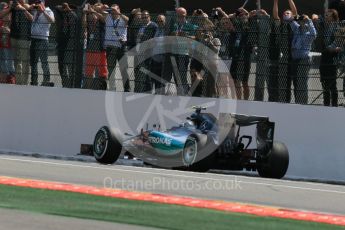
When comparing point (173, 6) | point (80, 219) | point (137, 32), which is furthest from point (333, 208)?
point (173, 6)

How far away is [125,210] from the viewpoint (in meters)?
9.95

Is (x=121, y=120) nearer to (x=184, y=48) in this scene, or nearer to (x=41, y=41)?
(x=184, y=48)

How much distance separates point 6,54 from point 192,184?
730cm

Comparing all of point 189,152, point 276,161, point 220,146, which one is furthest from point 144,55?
point 276,161

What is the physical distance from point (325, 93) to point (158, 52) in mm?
3389

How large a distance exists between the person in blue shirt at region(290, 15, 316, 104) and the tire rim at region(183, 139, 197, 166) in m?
2.45

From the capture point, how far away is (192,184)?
13125 millimetres

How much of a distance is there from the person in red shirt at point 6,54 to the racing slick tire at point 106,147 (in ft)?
11.7

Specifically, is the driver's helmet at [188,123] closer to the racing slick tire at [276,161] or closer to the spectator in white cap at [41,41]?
the racing slick tire at [276,161]

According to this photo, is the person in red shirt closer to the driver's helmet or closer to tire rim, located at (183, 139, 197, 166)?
the driver's helmet

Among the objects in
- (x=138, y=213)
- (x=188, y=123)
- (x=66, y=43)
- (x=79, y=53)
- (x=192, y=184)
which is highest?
(x=66, y=43)

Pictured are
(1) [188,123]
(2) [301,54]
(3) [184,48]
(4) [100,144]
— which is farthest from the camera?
(3) [184,48]

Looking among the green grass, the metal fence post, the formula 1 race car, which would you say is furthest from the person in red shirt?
the green grass

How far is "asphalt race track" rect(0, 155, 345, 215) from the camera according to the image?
A: 11938 mm
